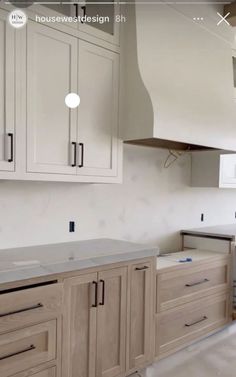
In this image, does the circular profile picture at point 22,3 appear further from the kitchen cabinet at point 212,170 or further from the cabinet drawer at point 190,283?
the kitchen cabinet at point 212,170

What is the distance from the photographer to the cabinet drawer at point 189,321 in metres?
2.64

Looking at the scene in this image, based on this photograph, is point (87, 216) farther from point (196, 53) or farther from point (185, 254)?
point (196, 53)

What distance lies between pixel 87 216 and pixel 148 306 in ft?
2.73

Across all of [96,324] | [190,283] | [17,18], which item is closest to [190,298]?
[190,283]

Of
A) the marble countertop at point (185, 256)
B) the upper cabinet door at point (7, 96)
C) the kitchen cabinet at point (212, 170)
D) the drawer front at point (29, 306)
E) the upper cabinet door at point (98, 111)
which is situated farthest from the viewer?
the kitchen cabinet at point (212, 170)

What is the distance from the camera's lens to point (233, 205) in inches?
182

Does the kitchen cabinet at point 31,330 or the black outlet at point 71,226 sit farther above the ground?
the black outlet at point 71,226

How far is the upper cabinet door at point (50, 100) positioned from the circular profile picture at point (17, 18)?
0.14ft

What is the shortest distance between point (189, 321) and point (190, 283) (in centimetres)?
31

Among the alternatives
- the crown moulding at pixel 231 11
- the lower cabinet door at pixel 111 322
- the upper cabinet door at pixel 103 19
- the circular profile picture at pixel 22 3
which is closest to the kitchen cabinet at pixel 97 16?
the upper cabinet door at pixel 103 19

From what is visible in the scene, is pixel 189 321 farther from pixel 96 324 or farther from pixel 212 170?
pixel 212 170

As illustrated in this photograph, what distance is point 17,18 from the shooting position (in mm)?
1962

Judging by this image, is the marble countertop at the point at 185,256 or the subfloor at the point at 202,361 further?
the marble countertop at the point at 185,256

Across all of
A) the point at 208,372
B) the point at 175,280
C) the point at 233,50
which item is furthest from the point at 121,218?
the point at 233,50
